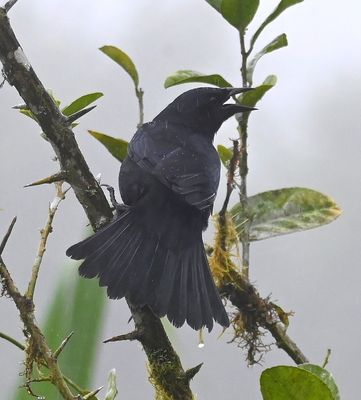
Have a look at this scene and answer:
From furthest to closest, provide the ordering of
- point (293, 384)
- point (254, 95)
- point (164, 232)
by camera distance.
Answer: point (164, 232)
point (254, 95)
point (293, 384)

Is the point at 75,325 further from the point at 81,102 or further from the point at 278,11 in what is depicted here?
the point at 278,11

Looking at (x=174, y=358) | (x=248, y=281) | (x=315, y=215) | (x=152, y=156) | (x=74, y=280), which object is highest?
(x=152, y=156)

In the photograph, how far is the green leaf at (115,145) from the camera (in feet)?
4.53

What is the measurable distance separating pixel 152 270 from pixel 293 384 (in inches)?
25.6

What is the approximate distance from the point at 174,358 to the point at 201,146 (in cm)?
76

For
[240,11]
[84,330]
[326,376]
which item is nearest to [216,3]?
[240,11]

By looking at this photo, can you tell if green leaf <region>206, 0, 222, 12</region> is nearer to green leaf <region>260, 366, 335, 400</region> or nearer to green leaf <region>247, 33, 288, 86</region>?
green leaf <region>247, 33, 288, 86</region>

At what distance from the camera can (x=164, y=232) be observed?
151 cm

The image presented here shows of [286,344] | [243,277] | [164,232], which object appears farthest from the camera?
[164,232]

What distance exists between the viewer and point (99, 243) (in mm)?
1297

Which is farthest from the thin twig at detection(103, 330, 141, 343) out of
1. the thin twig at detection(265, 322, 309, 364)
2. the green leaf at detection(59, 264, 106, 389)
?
the green leaf at detection(59, 264, 106, 389)

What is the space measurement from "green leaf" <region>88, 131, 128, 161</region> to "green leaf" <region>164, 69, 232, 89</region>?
148 millimetres

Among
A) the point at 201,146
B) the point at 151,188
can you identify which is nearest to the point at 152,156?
the point at 151,188

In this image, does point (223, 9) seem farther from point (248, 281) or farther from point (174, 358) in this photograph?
point (174, 358)
